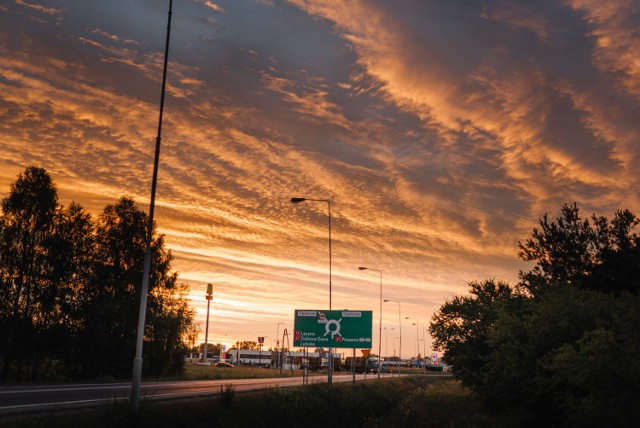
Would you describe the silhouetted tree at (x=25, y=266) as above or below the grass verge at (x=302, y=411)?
above

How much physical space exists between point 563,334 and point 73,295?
3875 centimetres

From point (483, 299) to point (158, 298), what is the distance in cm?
3102

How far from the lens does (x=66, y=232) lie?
167 feet

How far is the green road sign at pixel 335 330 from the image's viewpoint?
49.4m

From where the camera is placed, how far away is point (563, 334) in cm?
2973

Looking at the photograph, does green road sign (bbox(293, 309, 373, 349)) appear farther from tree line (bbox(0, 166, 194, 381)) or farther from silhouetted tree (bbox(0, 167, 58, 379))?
silhouetted tree (bbox(0, 167, 58, 379))

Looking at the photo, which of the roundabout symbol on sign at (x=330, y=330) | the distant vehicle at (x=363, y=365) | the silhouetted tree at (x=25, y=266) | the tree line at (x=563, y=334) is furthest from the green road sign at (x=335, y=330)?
the distant vehicle at (x=363, y=365)

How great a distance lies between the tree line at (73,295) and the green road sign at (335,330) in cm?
1425

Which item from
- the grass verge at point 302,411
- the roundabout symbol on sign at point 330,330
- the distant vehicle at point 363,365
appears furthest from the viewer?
the distant vehicle at point 363,365

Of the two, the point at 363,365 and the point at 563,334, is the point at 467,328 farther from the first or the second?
the point at 363,365

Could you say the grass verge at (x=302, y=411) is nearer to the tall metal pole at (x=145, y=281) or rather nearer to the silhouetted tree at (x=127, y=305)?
the tall metal pole at (x=145, y=281)

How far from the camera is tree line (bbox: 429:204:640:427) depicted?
949 inches

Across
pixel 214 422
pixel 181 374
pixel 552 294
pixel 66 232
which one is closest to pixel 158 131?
pixel 214 422

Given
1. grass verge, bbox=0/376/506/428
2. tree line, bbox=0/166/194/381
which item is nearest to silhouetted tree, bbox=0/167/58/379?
tree line, bbox=0/166/194/381
